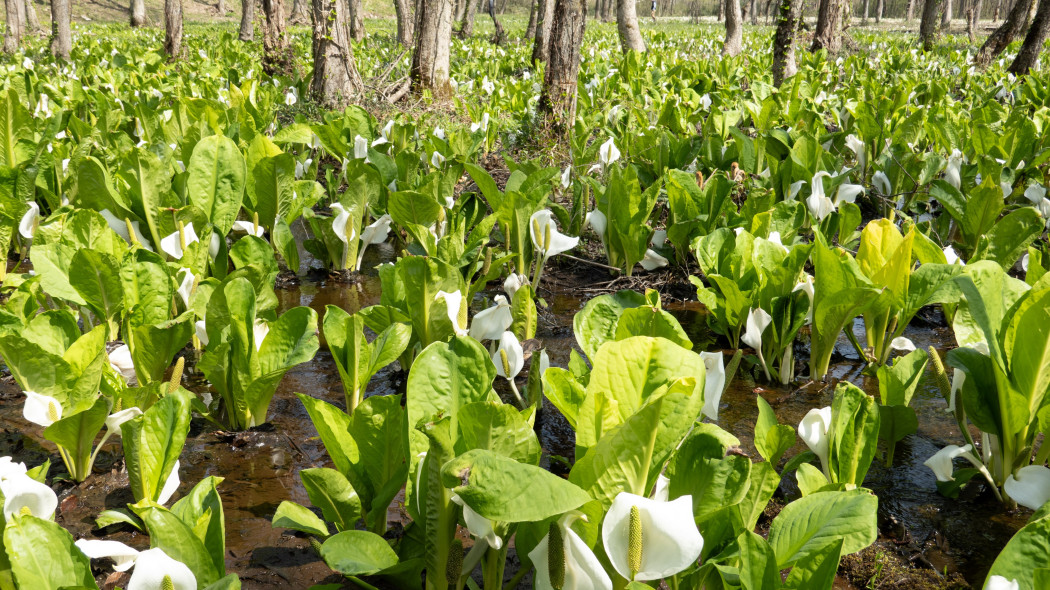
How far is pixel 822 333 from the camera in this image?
98.0 inches

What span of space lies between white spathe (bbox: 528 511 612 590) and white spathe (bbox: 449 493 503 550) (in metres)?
0.10

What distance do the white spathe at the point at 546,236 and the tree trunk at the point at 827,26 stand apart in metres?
8.35

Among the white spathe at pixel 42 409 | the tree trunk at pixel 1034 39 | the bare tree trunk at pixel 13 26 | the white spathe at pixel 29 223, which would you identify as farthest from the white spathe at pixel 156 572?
the bare tree trunk at pixel 13 26

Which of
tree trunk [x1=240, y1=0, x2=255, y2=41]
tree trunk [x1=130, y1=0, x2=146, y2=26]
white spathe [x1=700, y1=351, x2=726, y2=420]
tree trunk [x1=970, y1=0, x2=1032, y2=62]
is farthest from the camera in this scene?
tree trunk [x1=130, y1=0, x2=146, y2=26]

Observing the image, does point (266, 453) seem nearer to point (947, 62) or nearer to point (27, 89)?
point (27, 89)

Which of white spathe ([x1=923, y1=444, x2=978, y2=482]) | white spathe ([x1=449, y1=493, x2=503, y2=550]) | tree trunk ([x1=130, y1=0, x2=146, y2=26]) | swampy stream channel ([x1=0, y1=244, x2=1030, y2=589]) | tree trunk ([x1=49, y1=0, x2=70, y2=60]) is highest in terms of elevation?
tree trunk ([x1=130, y1=0, x2=146, y2=26])

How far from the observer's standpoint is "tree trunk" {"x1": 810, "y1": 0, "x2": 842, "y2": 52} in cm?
1004

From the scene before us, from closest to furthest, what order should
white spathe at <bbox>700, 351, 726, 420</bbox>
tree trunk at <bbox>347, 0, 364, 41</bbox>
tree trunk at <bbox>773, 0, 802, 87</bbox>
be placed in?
white spathe at <bbox>700, 351, 726, 420</bbox>, tree trunk at <bbox>773, 0, 802, 87</bbox>, tree trunk at <bbox>347, 0, 364, 41</bbox>

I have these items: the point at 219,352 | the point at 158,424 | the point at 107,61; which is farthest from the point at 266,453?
the point at 107,61

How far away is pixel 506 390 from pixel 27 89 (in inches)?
208

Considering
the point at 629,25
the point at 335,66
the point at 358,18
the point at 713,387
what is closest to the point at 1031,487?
the point at 713,387

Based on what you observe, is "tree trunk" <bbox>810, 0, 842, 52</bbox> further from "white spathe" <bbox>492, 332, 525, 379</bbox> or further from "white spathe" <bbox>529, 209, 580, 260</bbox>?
"white spathe" <bbox>492, 332, 525, 379</bbox>

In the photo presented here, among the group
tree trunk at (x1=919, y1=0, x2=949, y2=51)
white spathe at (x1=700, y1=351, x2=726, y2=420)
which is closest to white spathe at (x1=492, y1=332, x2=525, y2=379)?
white spathe at (x1=700, y1=351, x2=726, y2=420)

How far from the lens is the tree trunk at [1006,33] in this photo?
964 cm
